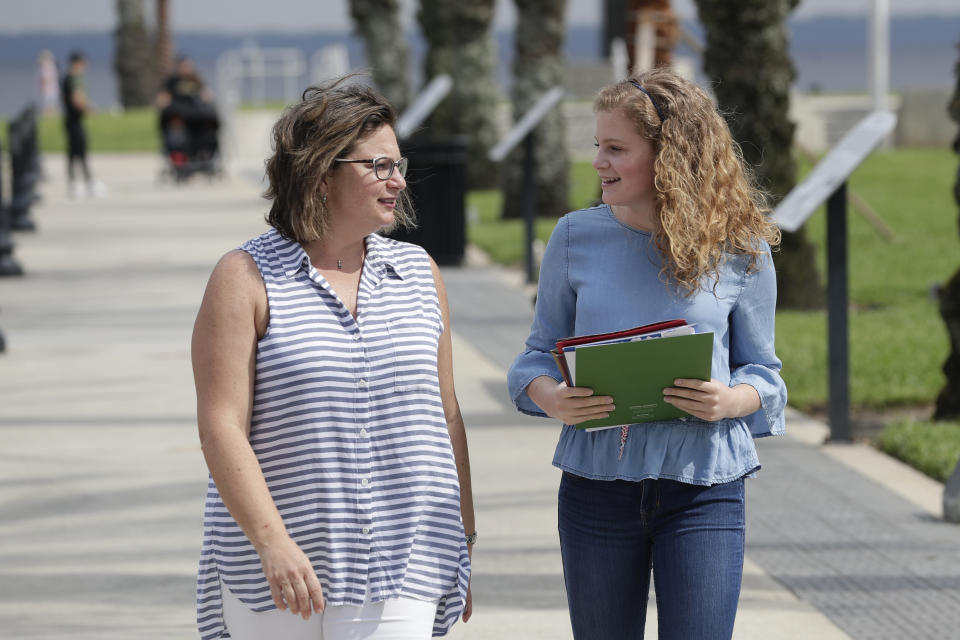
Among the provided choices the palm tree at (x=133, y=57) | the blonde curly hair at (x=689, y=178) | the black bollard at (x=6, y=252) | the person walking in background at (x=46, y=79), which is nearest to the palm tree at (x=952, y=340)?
the blonde curly hair at (x=689, y=178)

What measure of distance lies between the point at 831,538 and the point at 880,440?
5.71 feet

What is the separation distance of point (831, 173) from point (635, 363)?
436cm

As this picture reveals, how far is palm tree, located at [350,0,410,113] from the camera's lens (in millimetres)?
24172

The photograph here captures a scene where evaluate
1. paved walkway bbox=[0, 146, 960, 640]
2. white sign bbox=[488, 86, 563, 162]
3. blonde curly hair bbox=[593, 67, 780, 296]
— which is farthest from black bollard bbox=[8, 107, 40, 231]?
blonde curly hair bbox=[593, 67, 780, 296]

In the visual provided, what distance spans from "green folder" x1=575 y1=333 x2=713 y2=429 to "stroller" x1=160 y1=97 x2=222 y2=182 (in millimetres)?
22619

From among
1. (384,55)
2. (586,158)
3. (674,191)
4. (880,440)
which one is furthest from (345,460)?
(586,158)

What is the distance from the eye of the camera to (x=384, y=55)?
79.5 feet

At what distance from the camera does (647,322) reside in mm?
2898

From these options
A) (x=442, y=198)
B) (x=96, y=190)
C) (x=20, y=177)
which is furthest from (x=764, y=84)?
(x=96, y=190)

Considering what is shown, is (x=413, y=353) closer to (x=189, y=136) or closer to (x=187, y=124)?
(x=187, y=124)

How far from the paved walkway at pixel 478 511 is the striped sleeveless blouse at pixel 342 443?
1.84m

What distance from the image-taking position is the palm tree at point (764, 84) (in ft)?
36.3

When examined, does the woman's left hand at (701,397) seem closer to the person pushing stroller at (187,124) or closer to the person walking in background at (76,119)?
the person walking in background at (76,119)

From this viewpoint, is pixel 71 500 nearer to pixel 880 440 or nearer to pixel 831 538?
pixel 831 538
